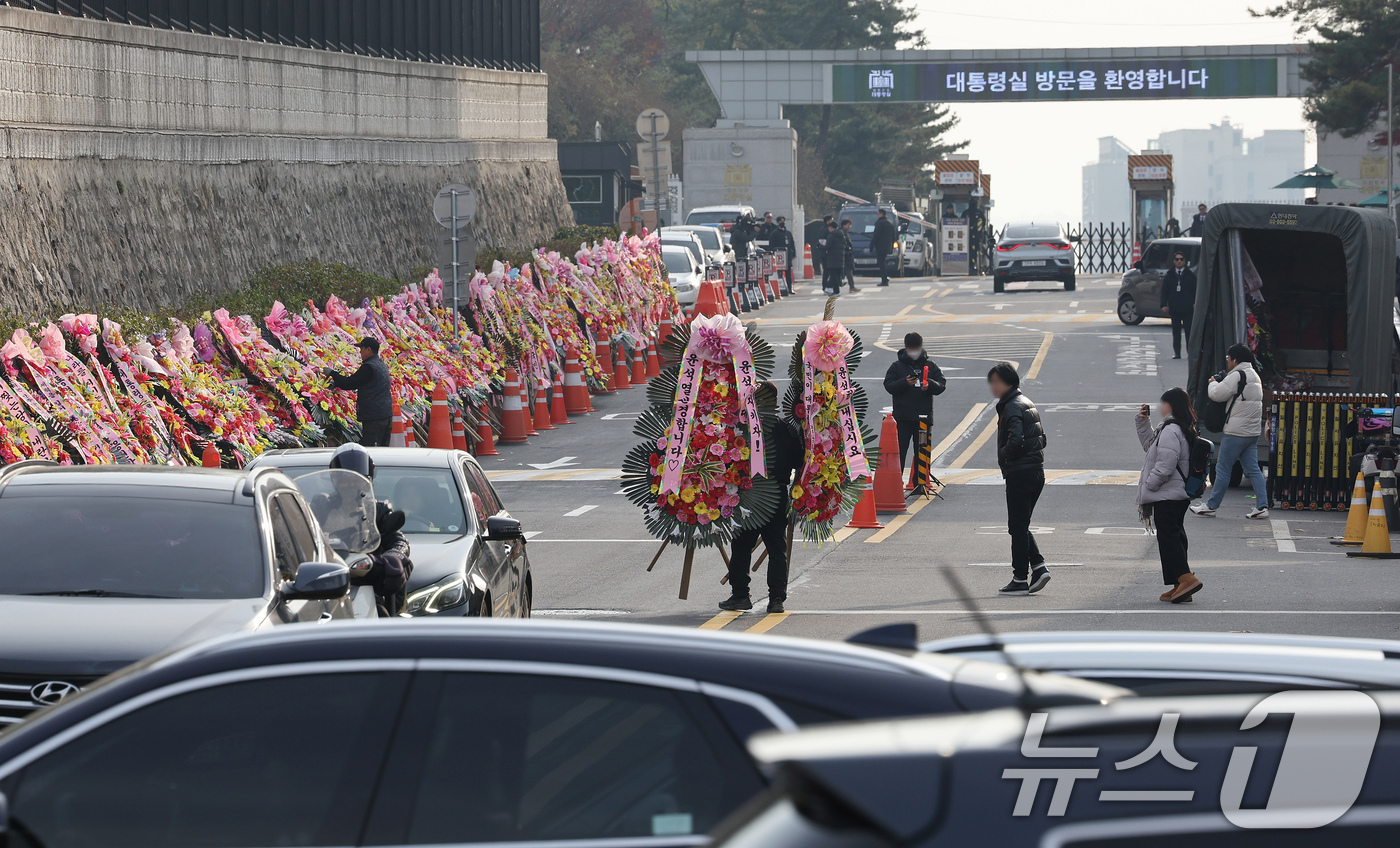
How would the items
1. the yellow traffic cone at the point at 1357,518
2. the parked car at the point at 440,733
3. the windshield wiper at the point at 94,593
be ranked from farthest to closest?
the yellow traffic cone at the point at 1357,518
the windshield wiper at the point at 94,593
the parked car at the point at 440,733

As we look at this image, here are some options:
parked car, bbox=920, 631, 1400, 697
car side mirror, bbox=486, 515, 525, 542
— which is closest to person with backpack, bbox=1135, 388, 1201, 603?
car side mirror, bbox=486, 515, 525, 542

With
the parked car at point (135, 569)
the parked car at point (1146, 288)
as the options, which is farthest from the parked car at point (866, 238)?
the parked car at point (135, 569)

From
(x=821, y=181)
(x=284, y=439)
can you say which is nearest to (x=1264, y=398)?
(x=284, y=439)

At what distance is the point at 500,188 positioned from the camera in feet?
132

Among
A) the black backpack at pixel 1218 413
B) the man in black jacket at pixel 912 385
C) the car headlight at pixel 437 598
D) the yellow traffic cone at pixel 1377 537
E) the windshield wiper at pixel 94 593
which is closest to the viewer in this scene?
the windshield wiper at pixel 94 593

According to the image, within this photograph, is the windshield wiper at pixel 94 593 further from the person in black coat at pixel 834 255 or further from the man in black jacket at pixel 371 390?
the person in black coat at pixel 834 255

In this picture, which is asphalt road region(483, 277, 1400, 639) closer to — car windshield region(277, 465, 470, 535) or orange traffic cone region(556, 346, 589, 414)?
orange traffic cone region(556, 346, 589, 414)

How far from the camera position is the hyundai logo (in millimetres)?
6195

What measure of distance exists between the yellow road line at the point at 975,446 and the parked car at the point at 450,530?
11579 millimetres

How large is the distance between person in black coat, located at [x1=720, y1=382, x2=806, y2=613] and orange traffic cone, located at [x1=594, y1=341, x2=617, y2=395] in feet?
55.2

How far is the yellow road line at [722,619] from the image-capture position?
12.7 meters

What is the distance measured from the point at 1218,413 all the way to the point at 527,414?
1041 centimetres

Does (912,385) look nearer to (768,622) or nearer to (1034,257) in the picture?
(768,622)

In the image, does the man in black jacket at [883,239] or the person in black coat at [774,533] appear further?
the man in black jacket at [883,239]
